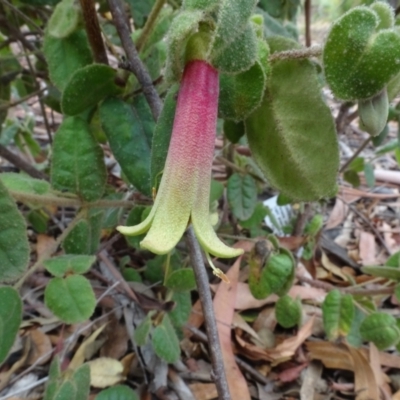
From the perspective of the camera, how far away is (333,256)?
3.68 ft

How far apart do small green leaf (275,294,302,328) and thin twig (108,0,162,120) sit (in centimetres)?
39

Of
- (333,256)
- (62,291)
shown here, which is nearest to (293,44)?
(62,291)

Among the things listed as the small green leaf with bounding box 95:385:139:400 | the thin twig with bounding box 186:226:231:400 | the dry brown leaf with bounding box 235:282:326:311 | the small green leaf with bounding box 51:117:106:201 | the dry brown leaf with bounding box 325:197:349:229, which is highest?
the small green leaf with bounding box 51:117:106:201

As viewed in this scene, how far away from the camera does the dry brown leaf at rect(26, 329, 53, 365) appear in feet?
2.64

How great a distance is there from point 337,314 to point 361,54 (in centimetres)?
49

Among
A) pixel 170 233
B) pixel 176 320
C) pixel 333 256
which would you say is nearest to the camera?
pixel 170 233

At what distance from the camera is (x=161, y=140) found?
495 mm

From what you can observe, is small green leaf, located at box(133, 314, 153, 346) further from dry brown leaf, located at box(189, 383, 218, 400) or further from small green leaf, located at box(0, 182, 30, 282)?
small green leaf, located at box(0, 182, 30, 282)

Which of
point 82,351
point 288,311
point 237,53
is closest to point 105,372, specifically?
point 82,351

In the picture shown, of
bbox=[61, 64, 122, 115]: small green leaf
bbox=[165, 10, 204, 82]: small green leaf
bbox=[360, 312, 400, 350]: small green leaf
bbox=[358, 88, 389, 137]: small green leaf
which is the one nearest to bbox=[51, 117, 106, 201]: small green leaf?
bbox=[61, 64, 122, 115]: small green leaf

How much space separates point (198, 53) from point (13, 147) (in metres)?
1.06

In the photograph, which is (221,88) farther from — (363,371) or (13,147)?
(13,147)

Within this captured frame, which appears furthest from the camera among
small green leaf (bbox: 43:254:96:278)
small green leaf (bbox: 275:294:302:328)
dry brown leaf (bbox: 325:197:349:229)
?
dry brown leaf (bbox: 325:197:349:229)

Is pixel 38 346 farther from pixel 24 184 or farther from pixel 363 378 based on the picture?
pixel 363 378
